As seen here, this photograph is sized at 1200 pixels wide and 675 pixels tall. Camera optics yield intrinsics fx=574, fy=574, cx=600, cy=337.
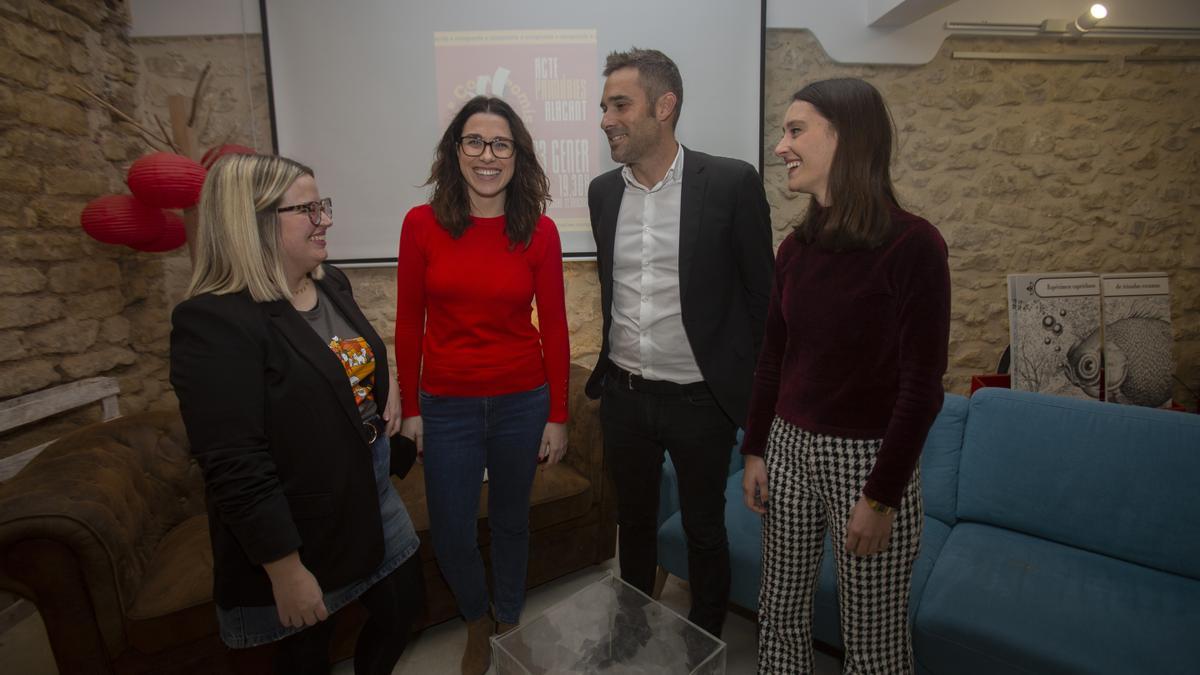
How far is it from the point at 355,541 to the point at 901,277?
1.25 m

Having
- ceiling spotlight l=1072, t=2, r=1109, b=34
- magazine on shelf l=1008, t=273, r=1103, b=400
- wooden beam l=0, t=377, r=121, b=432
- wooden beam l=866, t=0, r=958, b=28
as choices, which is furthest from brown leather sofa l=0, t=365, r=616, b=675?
ceiling spotlight l=1072, t=2, r=1109, b=34

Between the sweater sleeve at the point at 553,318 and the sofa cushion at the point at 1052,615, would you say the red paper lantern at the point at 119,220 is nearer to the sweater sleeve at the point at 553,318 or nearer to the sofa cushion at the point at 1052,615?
the sweater sleeve at the point at 553,318

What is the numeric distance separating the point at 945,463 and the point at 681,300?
135 centimetres

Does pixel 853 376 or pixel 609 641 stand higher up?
pixel 853 376

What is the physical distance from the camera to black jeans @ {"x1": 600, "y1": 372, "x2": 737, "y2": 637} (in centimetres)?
170

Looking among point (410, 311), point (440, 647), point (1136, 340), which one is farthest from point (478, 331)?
point (1136, 340)

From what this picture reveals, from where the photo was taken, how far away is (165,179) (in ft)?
7.29

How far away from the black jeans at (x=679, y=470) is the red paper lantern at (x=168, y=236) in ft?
6.94

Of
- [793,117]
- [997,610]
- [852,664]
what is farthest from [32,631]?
[997,610]

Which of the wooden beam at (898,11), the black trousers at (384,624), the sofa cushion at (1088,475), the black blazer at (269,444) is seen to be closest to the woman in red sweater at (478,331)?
the black trousers at (384,624)

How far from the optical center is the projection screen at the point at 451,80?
2.88 m

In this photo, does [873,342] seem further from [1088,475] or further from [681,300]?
[1088,475]

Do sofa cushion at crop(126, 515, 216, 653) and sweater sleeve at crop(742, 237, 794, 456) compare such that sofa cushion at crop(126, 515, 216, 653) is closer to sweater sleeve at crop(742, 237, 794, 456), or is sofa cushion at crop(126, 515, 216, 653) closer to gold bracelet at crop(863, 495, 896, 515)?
sweater sleeve at crop(742, 237, 794, 456)

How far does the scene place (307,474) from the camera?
115 centimetres
